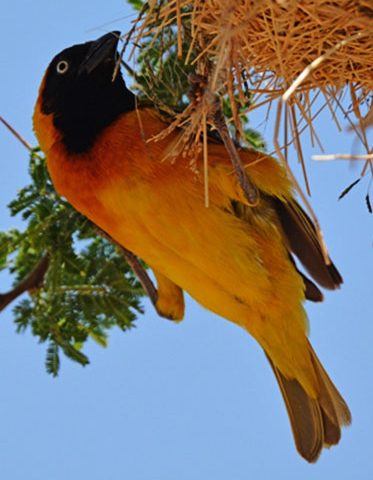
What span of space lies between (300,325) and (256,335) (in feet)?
0.48

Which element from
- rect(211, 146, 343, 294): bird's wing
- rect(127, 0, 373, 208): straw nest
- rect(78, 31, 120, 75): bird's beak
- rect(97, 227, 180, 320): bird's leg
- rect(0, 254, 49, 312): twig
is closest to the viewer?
rect(127, 0, 373, 208): straw nest

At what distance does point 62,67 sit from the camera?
3.73m

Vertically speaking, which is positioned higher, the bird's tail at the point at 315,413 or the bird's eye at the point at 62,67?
Answer: the bird's eye at the point at 62,67

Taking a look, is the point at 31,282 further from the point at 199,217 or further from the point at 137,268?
the point at 199,217

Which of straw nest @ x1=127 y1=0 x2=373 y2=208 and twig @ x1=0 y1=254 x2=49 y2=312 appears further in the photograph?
twig @ x1=0 y1=254 x2=49 y2=312

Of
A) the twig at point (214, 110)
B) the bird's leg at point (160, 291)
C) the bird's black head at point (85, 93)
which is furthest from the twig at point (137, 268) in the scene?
the twig at point (214, 110)

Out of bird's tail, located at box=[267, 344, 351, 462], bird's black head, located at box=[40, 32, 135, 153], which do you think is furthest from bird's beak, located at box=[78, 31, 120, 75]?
bird's tail, located at box=[267, 344, 351, 462]

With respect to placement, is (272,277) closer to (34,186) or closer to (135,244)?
(135,244)

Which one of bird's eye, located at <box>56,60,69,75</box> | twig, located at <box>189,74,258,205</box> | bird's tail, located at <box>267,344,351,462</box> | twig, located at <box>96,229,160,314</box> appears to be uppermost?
bird's eye, located at <box>56,60,69,75</box>

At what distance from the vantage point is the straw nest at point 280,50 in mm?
2510

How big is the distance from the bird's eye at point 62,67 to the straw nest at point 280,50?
834mm

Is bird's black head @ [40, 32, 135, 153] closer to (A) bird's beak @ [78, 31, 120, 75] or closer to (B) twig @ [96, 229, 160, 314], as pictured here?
(A) bird's beak @ [78, 31, 120, 75]

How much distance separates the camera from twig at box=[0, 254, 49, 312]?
3629 millimetres

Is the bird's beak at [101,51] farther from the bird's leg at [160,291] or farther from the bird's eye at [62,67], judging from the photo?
the bird's leg at [160,291]
